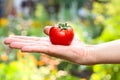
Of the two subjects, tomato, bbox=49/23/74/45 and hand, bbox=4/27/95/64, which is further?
tomato, bbox=49/23/74/45

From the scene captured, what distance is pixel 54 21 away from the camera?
346 inches

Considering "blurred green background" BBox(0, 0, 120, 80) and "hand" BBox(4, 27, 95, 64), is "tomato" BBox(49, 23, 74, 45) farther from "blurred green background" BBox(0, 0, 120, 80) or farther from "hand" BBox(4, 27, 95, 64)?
"blurred green background" BBox(0, 0, 120, 80)

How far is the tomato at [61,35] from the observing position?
12.2 feet

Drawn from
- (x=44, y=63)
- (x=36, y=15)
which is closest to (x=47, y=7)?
(x=36, y=15)

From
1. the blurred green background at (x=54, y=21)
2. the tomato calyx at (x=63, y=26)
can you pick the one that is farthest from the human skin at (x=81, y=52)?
the blurred green background at (x=54, y=21)

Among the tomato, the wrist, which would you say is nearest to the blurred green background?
the tomato

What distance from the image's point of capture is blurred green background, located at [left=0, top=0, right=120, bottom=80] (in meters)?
4.94

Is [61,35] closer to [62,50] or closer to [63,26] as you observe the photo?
[63,26]

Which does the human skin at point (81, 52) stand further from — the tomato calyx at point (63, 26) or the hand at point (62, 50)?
the tomato calyx at point (63, 26)

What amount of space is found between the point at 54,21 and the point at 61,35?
5.01 m

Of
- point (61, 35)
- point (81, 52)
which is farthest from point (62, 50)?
point (61, 35)

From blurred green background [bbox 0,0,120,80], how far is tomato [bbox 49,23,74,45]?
894mm

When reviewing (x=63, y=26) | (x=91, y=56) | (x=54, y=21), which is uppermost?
(x=63, y=26)

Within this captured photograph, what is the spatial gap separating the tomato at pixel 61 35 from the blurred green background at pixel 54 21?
0.89 meters
